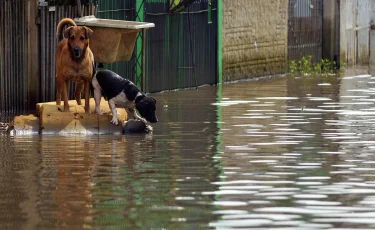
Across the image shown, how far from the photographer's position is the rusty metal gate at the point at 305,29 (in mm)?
37562

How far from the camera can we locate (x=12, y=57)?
72.9ft

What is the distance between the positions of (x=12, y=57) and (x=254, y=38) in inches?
508

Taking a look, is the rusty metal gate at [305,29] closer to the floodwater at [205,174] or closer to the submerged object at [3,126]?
the floodwater at [205,174]

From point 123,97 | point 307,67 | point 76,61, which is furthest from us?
point 307,67

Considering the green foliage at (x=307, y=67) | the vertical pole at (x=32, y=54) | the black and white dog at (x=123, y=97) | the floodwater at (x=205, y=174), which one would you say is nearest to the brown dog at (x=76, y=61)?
the black and white dog at (x=123, y=97)

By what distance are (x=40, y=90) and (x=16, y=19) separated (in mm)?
1260

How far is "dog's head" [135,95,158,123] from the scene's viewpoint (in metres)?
17.9

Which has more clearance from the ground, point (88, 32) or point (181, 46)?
point (88, 32)

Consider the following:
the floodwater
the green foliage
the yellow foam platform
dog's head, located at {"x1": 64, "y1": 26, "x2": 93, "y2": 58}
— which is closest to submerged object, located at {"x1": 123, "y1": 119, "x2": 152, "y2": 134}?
the yellow foam platform

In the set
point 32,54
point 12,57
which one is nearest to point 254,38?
point 32,54

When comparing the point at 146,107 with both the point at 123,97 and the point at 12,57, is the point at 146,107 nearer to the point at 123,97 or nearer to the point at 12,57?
the point at 123,97

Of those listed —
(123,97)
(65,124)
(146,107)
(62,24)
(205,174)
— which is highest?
(62,24)

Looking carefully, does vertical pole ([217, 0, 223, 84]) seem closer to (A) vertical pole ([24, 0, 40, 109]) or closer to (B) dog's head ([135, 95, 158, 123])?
(A) vertical pole ([24, 0, 40, 109])

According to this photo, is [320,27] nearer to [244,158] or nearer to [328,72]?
[328,72]
